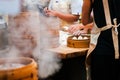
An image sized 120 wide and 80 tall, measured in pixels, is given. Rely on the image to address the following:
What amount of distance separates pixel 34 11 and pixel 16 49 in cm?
38

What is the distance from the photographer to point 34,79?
1.78 m

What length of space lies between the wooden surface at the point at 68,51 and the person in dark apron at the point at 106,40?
444 mm

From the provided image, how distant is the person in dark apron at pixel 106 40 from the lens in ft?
6.63

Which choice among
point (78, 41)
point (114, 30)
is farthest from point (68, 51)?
point (114, 30)

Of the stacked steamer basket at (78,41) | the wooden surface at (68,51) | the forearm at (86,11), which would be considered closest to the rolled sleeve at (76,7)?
the stacked steamer basket at (78,41)

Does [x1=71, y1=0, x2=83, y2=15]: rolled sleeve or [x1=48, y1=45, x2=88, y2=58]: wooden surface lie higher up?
[x1=71, y1=0, x2=83, y2=15]: rolled sleeve

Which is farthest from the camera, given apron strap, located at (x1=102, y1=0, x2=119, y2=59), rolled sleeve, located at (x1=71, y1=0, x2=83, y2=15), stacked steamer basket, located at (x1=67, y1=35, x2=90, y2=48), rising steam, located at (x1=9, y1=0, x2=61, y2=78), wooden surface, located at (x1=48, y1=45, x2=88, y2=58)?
rolled sleeve, located at (x1=71, y1=0, x2=83, y2=15)

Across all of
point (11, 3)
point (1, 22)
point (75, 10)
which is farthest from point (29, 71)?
point (75, 10)

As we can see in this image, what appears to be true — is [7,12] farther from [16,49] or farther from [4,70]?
[4,70]

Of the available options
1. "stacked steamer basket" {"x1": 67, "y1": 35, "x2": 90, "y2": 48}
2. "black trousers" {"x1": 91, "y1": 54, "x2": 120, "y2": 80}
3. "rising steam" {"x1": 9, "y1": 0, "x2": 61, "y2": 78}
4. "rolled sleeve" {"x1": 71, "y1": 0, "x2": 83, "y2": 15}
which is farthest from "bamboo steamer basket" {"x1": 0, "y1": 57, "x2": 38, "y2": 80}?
"rolled sleeve" {"x1": 71, "y1": 0, "x2": 83, "y2": 15}

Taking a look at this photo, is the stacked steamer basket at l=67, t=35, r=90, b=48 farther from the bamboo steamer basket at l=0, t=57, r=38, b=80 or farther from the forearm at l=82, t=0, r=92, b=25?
the bamboo steamer basket at l=0, t=57, r=38, b=80

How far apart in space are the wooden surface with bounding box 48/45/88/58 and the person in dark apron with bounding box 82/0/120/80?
444mm

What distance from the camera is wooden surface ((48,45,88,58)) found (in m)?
2.56

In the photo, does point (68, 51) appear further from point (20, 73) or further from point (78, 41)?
point (20, 73)
